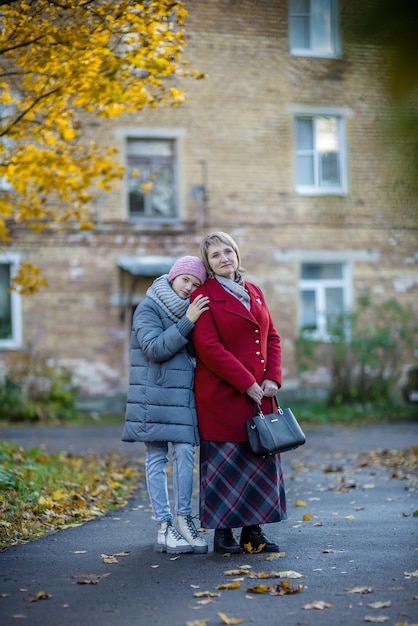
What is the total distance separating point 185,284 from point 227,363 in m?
0.62

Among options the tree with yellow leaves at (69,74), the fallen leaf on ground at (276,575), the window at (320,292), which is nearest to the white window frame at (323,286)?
the window at (320,292)

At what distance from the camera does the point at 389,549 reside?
584 centimetres

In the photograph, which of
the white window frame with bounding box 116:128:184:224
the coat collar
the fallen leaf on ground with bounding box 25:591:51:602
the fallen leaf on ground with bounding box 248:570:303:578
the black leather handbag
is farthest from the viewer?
the white window frame with bounding box 116:128:184:224

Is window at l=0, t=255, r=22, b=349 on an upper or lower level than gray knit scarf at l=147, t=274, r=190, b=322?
upper

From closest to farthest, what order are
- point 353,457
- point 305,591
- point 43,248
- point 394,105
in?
point 394,105 → point 305,591 → point 353,457 → point 43,248

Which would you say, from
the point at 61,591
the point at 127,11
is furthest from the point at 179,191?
the point at 61,591

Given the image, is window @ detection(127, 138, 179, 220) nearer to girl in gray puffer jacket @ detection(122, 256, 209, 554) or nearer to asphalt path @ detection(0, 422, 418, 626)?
asphalt path @ detection(0, 422, 418, 626)

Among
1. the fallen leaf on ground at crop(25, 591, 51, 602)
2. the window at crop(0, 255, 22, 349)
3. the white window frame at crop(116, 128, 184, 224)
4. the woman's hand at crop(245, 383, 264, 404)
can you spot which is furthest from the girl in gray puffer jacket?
the white window frame at crop(116, 128, 184, 224)

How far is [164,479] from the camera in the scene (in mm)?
6035

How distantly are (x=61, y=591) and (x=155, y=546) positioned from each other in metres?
1.30

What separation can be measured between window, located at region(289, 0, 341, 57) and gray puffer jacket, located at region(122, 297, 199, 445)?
12.8 ft

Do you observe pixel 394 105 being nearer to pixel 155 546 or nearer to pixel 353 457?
pixel 155 546

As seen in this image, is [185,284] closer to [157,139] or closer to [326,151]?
[326,151]

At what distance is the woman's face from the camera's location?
5984mm
